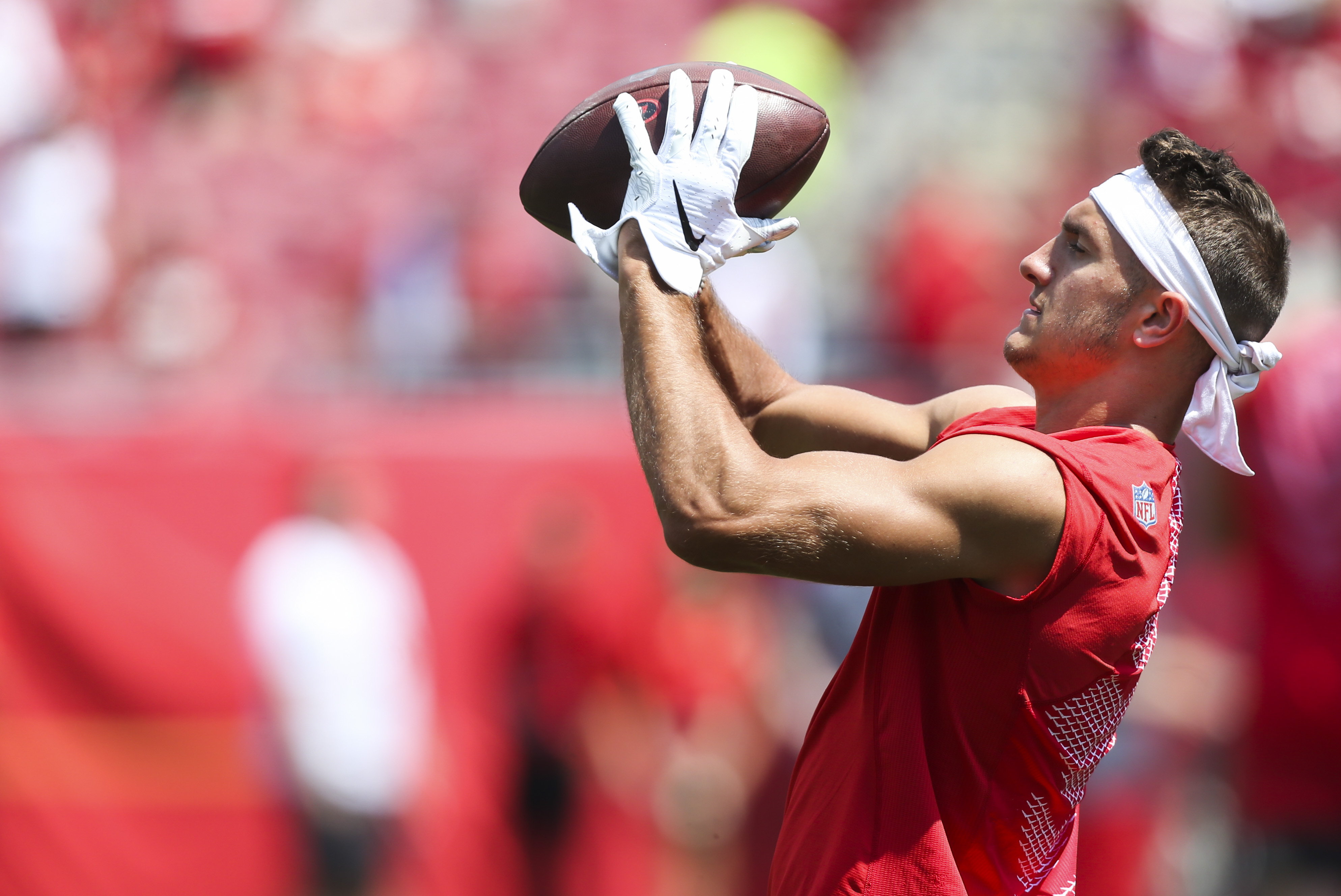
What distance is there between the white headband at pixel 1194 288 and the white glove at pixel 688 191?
0.55 meters

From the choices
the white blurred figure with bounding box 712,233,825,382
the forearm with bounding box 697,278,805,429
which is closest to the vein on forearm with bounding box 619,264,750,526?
the forearm with bounding box 697,278,805,429

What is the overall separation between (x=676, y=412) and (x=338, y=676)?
4794 millimetres

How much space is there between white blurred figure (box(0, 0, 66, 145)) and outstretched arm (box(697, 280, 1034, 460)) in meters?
8.56

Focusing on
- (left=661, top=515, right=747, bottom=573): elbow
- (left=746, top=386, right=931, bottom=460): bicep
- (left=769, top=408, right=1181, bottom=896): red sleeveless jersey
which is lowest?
(left=769, top=408, right=1181, bottom=896): red sleeveless jersey

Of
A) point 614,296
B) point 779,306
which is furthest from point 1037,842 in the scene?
point 614,296

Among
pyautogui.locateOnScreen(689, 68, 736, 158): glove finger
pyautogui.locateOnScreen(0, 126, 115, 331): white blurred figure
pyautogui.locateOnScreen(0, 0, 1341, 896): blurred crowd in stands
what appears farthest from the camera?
pyautogui.locateOnScreen(0, 126, 115, 331): white blurred figure

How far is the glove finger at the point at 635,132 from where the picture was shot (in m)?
2.39

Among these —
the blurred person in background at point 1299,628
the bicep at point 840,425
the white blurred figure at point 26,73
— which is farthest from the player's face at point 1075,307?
the white blurred figure at point 26,73

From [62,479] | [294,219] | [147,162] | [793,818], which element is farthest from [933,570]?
[147,162]

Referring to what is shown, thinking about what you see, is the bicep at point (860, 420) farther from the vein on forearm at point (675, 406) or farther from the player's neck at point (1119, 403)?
the vein on forearm at point (675, 406)

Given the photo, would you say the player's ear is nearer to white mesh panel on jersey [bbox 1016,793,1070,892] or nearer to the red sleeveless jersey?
the red sleeveless jersey

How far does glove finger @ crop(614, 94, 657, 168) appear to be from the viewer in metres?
2.39

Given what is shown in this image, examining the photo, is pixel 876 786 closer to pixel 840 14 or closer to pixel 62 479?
pixel 62 479

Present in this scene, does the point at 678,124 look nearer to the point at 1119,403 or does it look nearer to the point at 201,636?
the point at 1119,403
